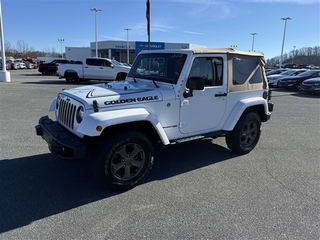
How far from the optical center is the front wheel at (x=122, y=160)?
3.28 meters

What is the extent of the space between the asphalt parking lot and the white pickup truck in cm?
1321

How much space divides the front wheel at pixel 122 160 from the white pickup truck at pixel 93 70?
1502 cm

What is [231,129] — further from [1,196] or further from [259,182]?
[1,196]

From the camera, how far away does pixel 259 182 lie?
3861 millimetres

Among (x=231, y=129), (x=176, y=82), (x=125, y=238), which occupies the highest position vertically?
(x=176, y=82)

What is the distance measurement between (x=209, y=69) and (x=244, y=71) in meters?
0.94

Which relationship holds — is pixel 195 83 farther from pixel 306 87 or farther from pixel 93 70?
pixel 93 70

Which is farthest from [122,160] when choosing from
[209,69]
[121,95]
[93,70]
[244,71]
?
[93,70]

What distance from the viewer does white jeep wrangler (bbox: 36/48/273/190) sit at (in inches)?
130

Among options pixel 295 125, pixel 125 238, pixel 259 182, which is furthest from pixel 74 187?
pixel 295 125

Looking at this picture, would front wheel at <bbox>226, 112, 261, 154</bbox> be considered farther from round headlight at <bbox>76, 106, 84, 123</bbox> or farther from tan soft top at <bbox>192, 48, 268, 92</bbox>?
round headlight at <bbox>76, 106, 84, 123</bbox>

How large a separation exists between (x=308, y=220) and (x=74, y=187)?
3.03m

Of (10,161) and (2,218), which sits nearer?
(2,218)

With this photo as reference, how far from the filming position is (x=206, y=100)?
420cm
